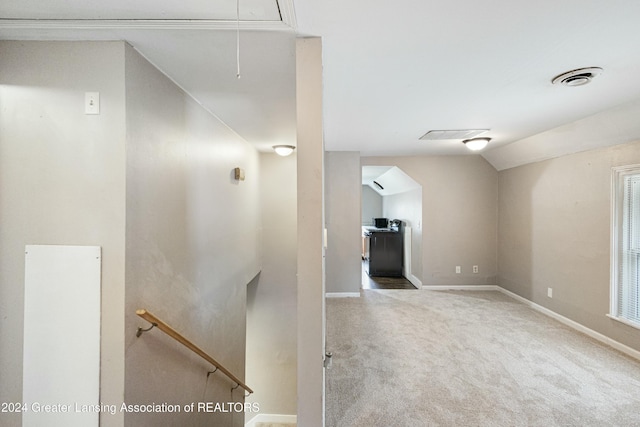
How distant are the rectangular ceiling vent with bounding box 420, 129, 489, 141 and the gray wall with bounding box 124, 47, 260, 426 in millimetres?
2377

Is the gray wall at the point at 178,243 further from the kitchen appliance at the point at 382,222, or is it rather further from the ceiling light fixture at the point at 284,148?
the kitchen appliance at the point at 382,222

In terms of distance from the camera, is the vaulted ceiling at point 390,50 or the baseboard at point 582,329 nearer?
the vaulted ceiling at point 390,50

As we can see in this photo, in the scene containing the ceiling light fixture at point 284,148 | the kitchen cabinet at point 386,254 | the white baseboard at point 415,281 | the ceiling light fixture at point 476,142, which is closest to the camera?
the ceiling light fixture at point 476,142

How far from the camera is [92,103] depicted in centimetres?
138

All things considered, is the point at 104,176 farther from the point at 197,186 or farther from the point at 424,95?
the point at 424,95

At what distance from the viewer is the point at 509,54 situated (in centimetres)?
153

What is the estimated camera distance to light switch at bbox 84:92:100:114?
1377 mm

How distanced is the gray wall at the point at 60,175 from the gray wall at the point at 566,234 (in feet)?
13.4

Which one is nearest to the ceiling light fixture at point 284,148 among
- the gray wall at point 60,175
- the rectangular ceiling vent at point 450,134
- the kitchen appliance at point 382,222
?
the rectangular ceiling vent at point 450,134

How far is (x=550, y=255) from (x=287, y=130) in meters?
3.64

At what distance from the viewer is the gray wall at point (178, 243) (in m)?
1.47

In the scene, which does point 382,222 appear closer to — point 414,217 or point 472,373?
point 414,217

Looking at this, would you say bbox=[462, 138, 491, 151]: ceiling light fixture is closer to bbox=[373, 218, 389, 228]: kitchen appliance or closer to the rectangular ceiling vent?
the rectangular ceiling vent

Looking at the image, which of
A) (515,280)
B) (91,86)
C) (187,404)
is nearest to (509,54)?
(91,86)
